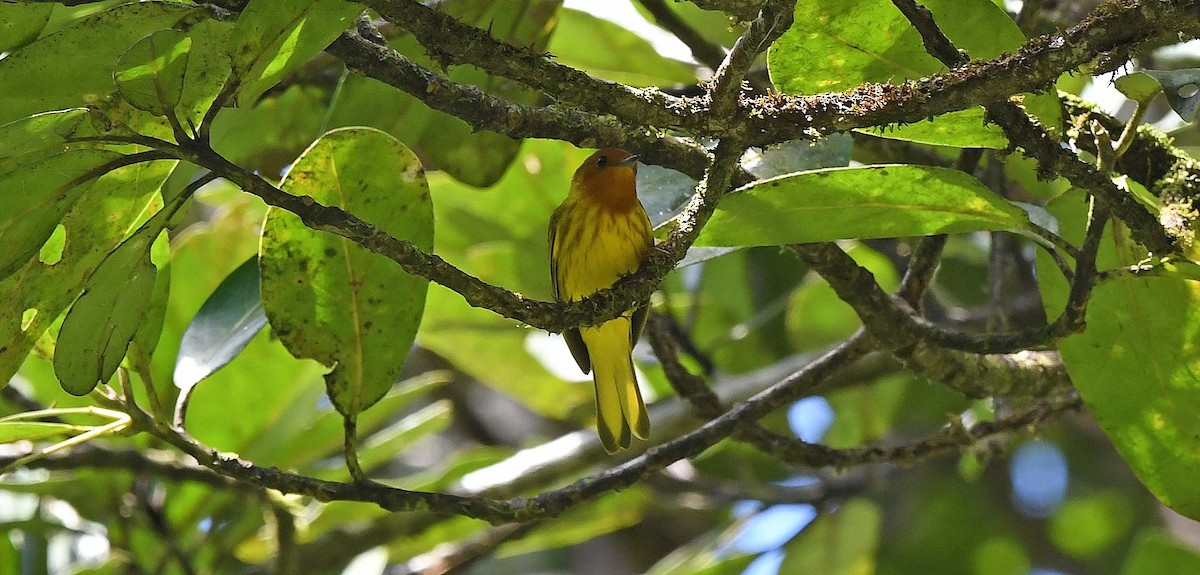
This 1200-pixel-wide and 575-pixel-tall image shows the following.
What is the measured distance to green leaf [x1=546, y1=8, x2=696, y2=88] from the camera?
2865 millimetres

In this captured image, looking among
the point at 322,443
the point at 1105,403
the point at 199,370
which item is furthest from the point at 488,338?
the point at 1105,403

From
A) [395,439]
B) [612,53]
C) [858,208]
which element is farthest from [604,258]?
[858,208]

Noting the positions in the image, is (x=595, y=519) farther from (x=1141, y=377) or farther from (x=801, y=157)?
(x=1141, y=377)

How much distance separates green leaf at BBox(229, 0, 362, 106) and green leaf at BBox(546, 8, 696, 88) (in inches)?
61.9

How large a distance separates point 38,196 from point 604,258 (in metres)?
1.69

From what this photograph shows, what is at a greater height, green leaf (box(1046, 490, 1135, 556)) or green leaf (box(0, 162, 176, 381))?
green leaf (box(1046, 490, 1135, 556))

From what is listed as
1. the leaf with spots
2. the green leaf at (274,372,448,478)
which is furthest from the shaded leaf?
the leaf with spots

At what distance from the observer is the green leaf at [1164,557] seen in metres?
2.37

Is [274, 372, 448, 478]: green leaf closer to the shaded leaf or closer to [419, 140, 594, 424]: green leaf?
[419, 140, 594, 424]: green leaf

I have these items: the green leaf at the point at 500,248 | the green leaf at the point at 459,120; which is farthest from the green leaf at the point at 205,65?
the green leaf at the point at 500,248

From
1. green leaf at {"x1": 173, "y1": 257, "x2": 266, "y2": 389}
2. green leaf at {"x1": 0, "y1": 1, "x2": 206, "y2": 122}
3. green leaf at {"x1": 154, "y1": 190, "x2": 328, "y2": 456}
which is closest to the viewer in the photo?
green leaf at {"x1": 0, "y1": 1, "x2": 206, "y2": 122}

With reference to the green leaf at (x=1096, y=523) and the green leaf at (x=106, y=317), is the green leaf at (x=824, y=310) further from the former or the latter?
the green leaf at (x=1096, y=523)

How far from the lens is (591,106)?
53.4 inches

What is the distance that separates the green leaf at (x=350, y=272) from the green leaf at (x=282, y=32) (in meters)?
0.35
